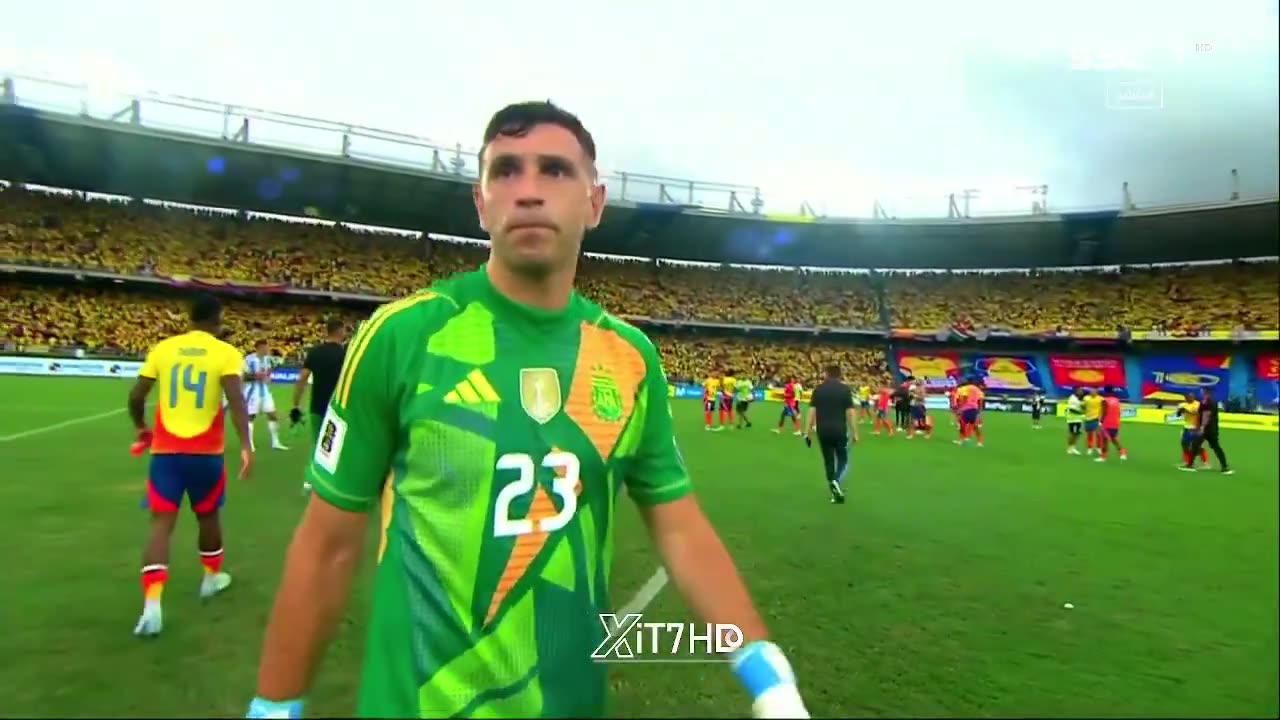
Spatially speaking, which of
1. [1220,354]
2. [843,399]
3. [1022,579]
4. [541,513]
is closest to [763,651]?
[541,513]

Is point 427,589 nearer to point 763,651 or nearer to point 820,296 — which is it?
point 763,651

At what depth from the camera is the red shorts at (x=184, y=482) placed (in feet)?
15.8

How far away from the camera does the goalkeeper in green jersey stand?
4.19 feet

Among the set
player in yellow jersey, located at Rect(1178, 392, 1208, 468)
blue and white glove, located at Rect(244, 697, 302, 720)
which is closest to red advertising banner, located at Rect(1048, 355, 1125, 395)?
player in yellow jersey, located at Rect(1178, 392, 1208, 468)

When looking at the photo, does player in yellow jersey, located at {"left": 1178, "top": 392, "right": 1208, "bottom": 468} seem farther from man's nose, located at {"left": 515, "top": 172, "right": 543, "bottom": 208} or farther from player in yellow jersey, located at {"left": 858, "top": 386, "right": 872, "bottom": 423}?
man's nose, located at {"left": 515, "top": 172, "right": 543, "bottom": 208}

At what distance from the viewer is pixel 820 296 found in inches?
1957

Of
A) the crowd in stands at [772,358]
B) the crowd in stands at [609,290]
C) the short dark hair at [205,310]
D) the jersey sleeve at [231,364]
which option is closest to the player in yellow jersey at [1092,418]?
the crowd in stands at [609,290]

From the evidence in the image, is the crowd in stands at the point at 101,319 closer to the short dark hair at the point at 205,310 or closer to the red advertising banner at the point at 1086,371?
the short dark hair at the point at 205,310

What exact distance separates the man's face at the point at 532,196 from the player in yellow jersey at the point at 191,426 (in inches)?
176

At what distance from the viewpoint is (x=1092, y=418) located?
16.6 meters

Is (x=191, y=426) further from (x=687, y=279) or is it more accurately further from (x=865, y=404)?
(x=687, y=279)

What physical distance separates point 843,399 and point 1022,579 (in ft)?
15.2

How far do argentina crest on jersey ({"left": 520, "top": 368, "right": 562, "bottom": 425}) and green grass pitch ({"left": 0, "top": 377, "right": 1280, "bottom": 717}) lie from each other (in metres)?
0.44

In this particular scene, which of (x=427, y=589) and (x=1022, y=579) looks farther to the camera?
(x=1022, y=579)
